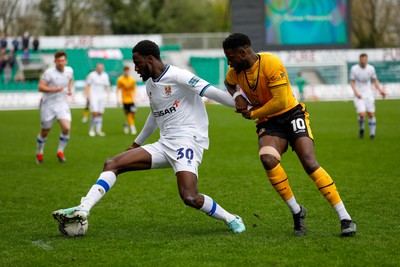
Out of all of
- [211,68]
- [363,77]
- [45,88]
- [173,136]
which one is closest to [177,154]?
[173,136]

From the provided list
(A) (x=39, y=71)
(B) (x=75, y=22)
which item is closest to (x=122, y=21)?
(B) (x=75, y=22)

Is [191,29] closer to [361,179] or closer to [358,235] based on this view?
[361,179]

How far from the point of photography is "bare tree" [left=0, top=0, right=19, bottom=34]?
57.0 m

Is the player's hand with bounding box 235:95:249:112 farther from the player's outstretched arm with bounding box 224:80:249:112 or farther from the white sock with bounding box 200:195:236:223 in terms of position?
the white sock with bounding box 200:195:236:223

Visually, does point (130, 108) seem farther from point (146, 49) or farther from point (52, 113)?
point (146, 49)

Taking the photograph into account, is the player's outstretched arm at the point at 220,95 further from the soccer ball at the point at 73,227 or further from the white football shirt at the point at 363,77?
the white football shirt at the point at 363,77

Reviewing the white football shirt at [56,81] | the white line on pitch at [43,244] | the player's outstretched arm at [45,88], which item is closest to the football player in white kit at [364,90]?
the white football shirt at [56,81]

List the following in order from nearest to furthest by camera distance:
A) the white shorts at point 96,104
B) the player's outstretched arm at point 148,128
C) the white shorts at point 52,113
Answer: the player's outstretched arm at point 148,128, the white shorts at point 52,113, the white shorts at point 96,104

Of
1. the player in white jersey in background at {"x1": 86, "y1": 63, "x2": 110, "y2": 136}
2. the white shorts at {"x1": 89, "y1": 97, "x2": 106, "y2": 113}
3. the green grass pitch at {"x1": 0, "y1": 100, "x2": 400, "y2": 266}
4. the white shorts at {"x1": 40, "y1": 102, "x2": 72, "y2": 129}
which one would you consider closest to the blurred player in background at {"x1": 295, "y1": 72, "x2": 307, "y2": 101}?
the player in white jersey in background at {"x1": 86, "y1": 63, "x2": 110, "y2": 136}

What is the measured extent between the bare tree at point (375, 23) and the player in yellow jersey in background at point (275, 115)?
Result: 2115 inches

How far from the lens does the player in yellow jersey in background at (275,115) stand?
6.96m

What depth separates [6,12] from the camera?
58.2 m

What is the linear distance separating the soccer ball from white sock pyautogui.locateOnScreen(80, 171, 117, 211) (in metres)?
0.24

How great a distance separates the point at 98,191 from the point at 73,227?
47cm
